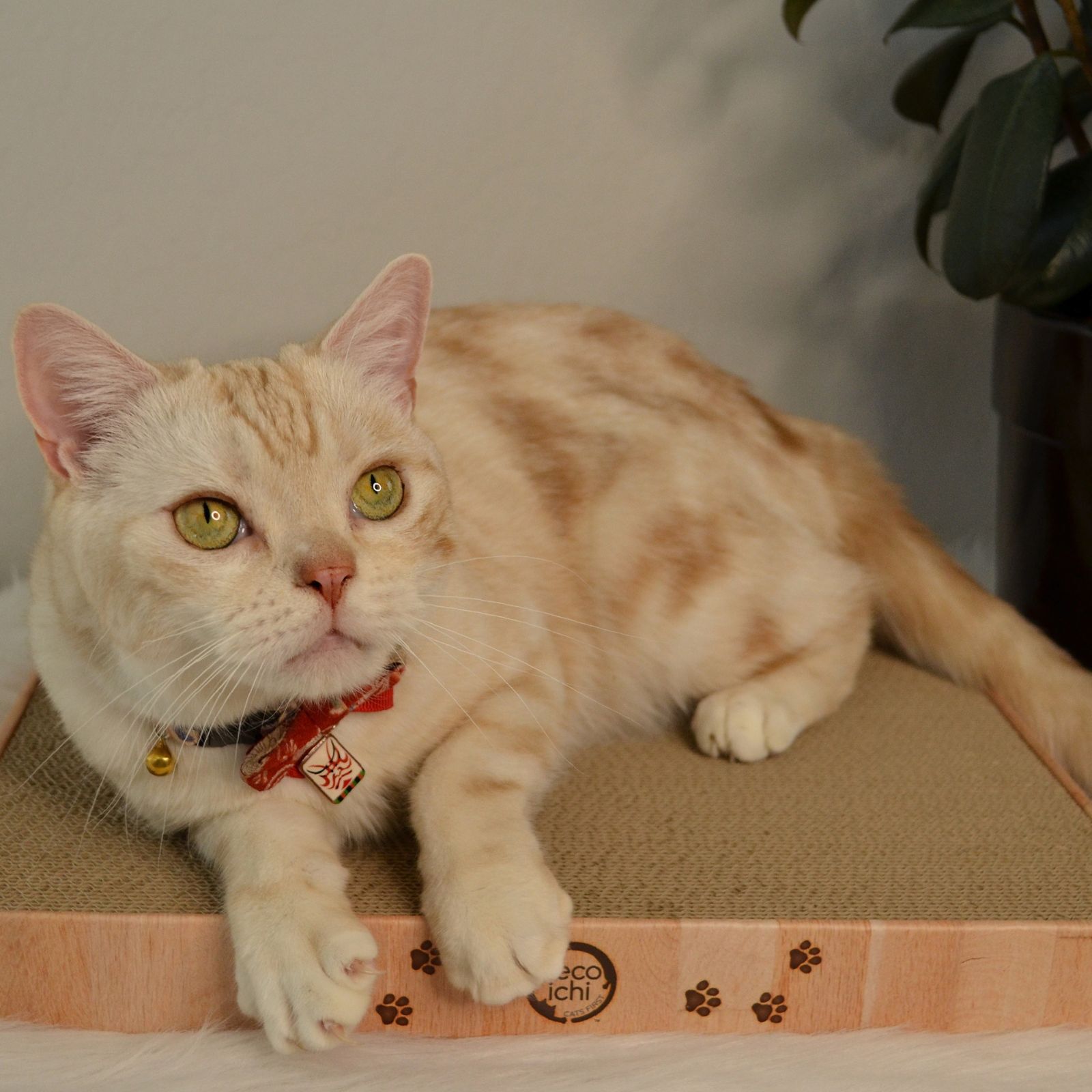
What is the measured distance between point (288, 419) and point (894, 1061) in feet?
2.76

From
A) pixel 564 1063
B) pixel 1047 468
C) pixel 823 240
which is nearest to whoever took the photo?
pixel 564 1063

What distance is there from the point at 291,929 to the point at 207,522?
37cm

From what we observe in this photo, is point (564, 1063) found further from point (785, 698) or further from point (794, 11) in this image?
point (794, 11)

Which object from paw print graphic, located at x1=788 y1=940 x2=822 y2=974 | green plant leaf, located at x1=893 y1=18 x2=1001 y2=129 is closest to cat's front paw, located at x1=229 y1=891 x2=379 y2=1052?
paw print graphic, located at x1=788 y1=940 x2=822 y2=974

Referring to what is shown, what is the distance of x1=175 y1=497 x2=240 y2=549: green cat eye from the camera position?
3.78 ft

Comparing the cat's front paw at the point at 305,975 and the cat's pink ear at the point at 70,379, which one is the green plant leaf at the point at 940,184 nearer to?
the cat's pink ear at the point at 70,379

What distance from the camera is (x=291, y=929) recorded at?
3.77 ft

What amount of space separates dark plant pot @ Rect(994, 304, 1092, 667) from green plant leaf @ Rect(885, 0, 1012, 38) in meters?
0.42

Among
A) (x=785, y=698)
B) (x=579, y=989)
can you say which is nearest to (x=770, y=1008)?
(x=579, y=989)

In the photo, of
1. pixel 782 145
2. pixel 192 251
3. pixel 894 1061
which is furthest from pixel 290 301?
pixel 894 1061

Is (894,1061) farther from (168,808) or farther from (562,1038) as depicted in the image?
(168,808)

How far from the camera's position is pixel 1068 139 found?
7.79ft

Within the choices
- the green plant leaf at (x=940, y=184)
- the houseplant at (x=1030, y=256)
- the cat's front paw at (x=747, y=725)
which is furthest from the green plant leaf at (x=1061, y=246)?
the cat's front paw at (x=747, y=725)

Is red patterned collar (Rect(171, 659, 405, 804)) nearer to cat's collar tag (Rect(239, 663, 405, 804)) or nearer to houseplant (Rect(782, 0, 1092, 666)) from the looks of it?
cat's collar tag (Rect(239, 663, 405, 804))
